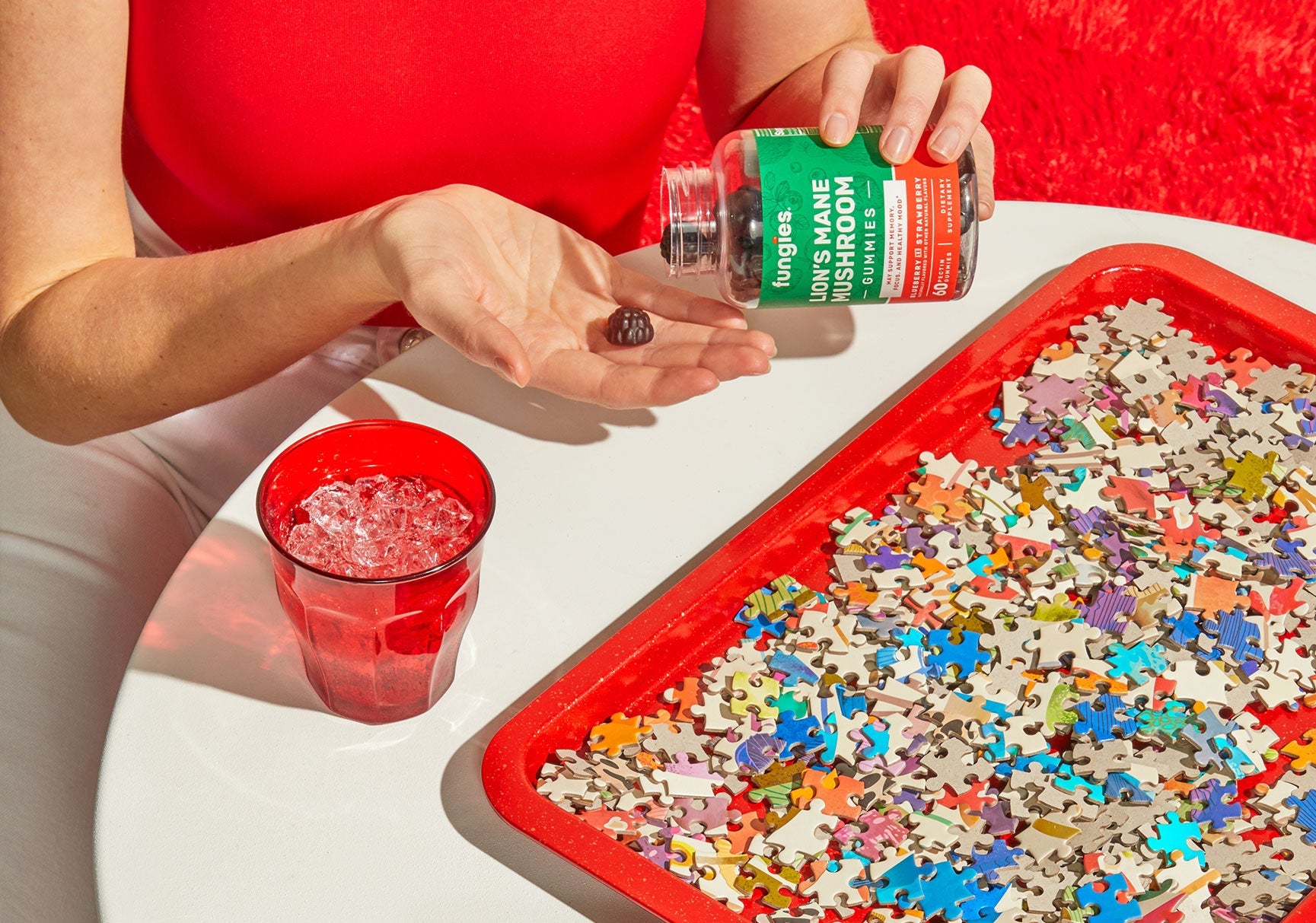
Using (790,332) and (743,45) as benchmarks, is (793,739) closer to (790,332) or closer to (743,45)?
(790,332)

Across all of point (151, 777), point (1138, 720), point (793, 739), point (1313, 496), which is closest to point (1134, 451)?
point (1313, 496)

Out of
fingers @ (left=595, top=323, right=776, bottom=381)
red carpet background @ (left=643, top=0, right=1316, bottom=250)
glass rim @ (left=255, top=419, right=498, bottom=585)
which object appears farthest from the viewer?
red carpet background @ (left=643, top=0, right=1316, bottom=250)

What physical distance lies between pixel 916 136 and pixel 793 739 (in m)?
0.40

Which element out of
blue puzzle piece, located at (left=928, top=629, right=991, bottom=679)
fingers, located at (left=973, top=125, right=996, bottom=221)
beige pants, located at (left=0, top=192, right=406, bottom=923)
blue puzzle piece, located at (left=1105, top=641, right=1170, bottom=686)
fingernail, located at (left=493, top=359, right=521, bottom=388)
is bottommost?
beige pants, located at (left=0, top=192, right=406, bottom=923)

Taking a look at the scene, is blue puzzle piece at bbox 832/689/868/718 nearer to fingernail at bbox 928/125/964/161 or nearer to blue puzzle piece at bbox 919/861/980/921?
blue puzzle piece at bbox 919/861/980/921

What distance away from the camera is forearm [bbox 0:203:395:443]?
93 centimetres

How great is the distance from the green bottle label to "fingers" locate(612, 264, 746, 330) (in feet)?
0.36

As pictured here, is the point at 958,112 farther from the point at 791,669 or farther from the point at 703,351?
the point at 791,669

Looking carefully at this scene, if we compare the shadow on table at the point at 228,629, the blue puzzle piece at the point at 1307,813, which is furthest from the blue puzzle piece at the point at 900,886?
the shadow on table at the point at 228,629

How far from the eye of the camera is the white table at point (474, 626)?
0.69 m

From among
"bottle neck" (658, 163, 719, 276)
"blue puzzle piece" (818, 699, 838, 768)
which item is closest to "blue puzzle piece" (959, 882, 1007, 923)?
"blue puzzle piece" (818, 699, 838, 768)

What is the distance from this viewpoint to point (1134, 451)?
0.92 metres

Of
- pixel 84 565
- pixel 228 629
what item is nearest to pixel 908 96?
pixel 228 629

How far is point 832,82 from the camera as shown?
0.89m
